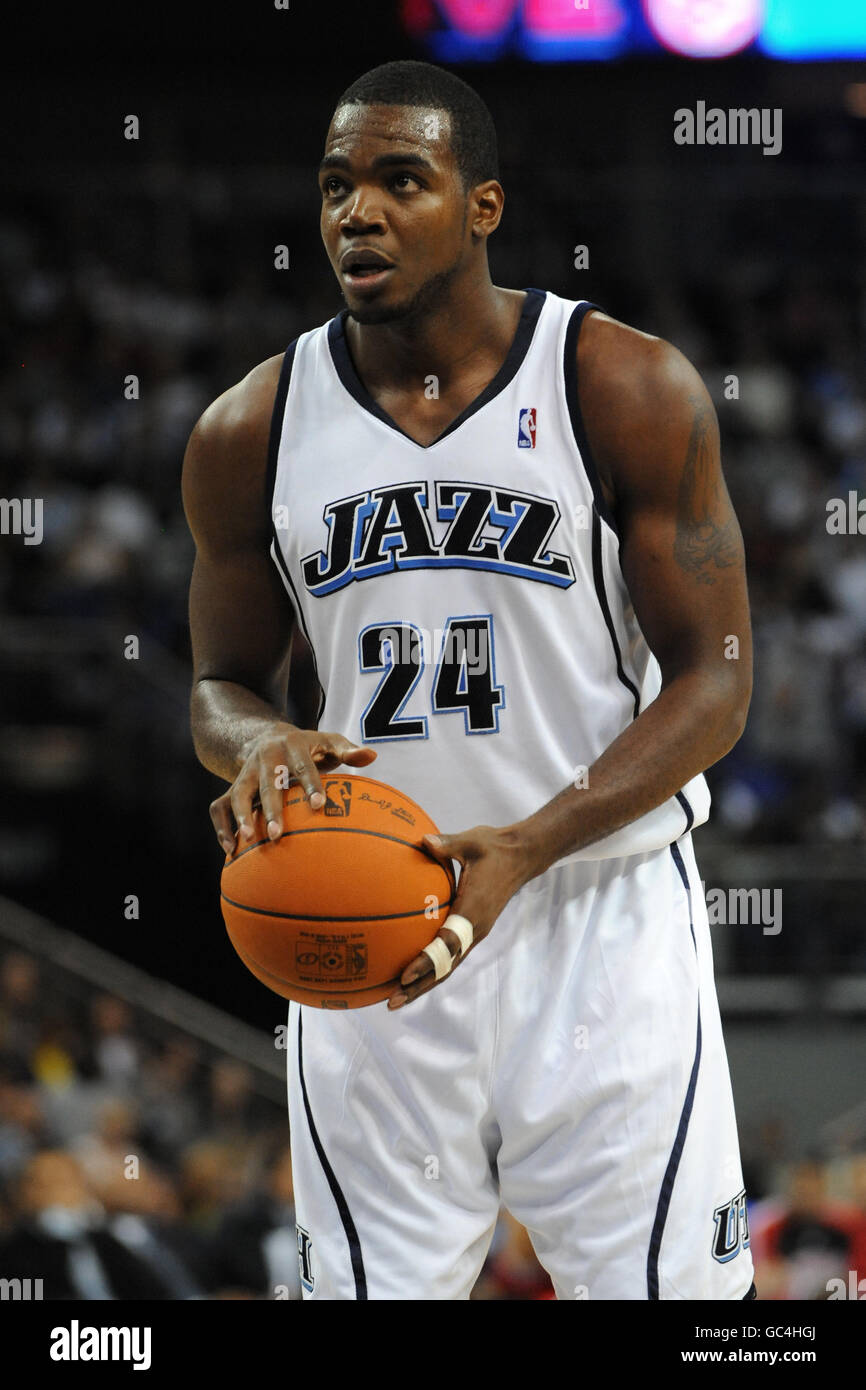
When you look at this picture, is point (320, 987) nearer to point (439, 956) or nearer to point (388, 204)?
point (439, 956)

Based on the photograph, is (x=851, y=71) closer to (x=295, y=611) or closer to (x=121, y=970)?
(x=121, y=970)

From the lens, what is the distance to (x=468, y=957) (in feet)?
8.79

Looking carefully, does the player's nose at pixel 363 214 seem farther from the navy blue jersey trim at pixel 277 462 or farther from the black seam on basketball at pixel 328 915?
the black seam on basketball at pixel 328 915

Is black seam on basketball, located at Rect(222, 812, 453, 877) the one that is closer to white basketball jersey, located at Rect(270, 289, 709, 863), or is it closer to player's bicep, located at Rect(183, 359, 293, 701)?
white basketball jersey, located at Rect(270, 289, 709, 863)

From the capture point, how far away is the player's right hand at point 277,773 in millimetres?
2379

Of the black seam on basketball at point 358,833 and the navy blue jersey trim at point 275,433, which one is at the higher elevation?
the navy blue jersey trim at point 275,433

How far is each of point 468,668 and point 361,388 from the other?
0.52 metres

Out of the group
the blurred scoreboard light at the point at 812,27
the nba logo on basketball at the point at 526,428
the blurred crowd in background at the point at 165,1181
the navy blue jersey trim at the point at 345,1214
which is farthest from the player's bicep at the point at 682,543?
the blurred scoreboard light at the point at 812,27

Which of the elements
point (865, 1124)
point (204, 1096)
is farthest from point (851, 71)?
point (204, 1096)

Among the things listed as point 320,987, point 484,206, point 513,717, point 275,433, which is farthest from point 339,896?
point 484,206

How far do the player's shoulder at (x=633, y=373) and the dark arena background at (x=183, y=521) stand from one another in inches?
149

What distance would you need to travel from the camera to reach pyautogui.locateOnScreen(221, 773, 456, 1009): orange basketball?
234cm

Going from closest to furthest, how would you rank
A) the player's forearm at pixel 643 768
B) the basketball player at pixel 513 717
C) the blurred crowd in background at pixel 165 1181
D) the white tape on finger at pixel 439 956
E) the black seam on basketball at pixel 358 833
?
the white tape on finger at pixel 439 956, the black seam on basketball at pixel 358 833, the player's forearm at pixel 643 768, the basketball player at pixel 513 717, the blurred crowd in background at pixel 165 1181
